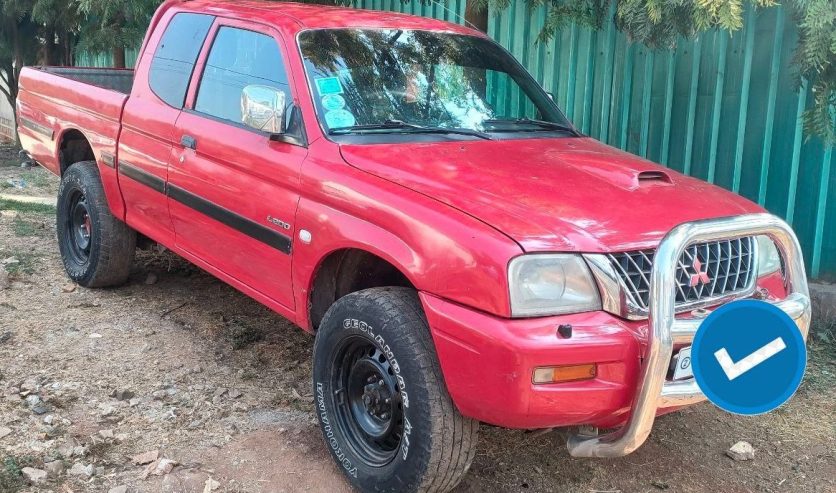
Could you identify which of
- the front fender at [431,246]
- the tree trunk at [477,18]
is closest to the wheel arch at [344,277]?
the front fender at [431,246]

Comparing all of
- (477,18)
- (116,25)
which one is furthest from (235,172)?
(116,25)

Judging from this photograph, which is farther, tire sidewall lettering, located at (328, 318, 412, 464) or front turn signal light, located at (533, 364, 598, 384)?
tire sidewall lettering, located at (328, 318, 412, 464)

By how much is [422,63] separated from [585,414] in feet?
6.73

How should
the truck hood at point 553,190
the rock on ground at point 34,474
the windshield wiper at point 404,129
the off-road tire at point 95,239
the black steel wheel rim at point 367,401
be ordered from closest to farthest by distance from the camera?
the truck hood at point 553,190 < the black steel wheel rim at point 367,401 < the rock on ground at point 34,474 < the windshield wiper at point 404,129 < the off-road tire at point 95,239

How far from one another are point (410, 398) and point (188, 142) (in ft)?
6.80

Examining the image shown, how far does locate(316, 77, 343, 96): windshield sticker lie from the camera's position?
3.73 metres

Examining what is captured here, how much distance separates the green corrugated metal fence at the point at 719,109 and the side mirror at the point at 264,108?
96.5 inches

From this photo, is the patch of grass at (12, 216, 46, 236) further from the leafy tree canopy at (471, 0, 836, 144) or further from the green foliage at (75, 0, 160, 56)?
the leafy tree canopy at (471, 0, 836, 144)

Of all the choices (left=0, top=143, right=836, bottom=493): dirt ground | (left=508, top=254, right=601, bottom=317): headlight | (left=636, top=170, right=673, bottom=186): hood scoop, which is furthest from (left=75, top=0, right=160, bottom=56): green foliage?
(left=508, top=254, right=601, bottom=317): headlight

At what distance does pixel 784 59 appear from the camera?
5.17 m

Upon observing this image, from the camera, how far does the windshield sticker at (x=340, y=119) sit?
361 centimetres

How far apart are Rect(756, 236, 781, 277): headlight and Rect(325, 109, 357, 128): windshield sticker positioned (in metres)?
1.77

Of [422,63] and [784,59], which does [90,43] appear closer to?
[422,63]

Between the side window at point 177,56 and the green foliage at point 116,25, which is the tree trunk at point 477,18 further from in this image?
the green foliage at point 116,25
